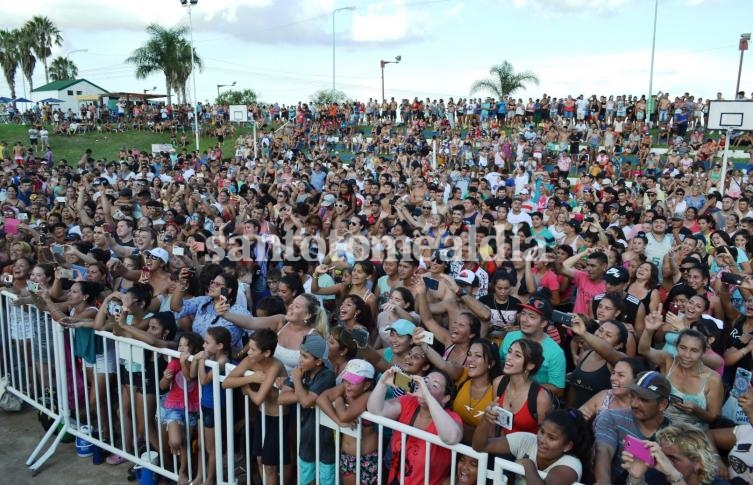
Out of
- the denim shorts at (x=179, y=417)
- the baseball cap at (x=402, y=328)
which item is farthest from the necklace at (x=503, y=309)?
the denim shorts at (x=179, y=417)

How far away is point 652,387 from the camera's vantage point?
309 cm

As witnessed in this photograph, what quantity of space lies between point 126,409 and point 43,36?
62.7 meters

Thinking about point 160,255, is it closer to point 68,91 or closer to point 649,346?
point 649,346

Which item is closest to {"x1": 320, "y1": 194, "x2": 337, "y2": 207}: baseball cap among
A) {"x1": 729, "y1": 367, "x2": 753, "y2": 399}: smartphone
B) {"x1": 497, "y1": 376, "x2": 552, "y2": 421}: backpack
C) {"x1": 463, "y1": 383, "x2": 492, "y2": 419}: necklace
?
{"x1": 463, "y1": 383, "x2": 492, "y2": 419}: necklace

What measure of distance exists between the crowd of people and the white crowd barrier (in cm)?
5

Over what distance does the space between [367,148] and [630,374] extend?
20912 mm

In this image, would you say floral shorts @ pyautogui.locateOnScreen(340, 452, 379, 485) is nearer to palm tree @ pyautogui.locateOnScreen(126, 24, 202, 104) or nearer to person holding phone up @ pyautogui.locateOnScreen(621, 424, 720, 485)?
person holding phone up @ pyautogui.locateOnScreen(621, 424, 720, 485)

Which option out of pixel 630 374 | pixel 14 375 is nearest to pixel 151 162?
pixel 14 375

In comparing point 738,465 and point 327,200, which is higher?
point 327,200

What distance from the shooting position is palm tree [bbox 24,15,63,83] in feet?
180

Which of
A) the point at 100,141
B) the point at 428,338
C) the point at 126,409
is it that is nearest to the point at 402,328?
the point at 428,338

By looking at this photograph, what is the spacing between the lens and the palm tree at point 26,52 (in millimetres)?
54562

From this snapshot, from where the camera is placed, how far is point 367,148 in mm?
23656

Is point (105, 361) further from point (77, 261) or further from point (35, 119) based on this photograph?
point (35, 119)
